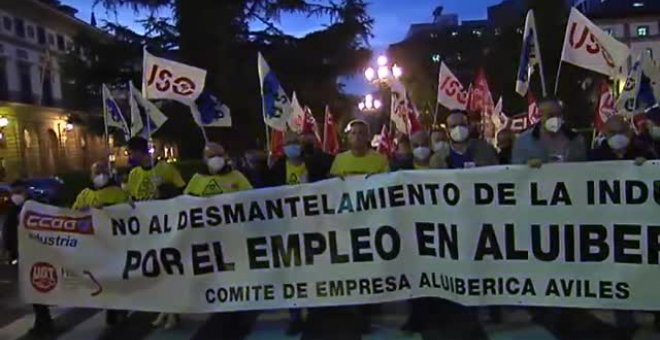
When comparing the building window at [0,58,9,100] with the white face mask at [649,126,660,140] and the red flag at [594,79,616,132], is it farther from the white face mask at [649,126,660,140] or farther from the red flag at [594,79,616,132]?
the white face mask at [649,126,660,140]

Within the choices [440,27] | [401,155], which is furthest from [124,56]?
[440,27]

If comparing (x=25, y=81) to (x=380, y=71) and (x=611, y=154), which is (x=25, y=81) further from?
(x=611, y=154)

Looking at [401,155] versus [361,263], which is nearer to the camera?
[361,263]

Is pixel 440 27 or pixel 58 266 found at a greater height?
pixel 440 27

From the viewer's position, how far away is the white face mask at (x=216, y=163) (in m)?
8.70

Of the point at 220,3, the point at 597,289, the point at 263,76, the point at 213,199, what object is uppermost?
the point at 220,3

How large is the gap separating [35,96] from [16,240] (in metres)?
64.0

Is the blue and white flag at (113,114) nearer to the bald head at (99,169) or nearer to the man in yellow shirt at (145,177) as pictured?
the man in yellow shirt at (145,177)

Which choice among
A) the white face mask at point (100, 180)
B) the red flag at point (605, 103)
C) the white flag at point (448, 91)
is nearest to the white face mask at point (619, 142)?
the white face mask at point (100, 180)

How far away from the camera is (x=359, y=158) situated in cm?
868

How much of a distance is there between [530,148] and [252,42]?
23496 millimetres

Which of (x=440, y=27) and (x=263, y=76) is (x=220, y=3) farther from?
(x=440, y=27)

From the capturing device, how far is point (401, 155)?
10.6 m

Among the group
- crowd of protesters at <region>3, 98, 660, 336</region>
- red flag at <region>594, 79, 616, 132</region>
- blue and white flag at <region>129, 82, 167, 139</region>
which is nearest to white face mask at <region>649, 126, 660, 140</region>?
crowd of protesters at <region>3, 98, 660, 336</region>
